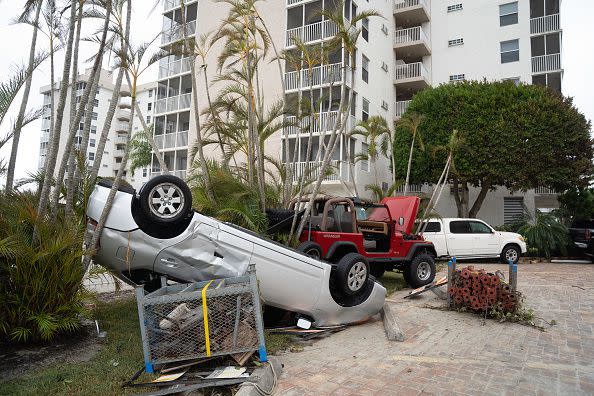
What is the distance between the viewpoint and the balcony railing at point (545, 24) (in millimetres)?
23531

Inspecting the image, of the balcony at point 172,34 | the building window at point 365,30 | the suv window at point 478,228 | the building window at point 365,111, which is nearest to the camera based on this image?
the balcony at point 172,34

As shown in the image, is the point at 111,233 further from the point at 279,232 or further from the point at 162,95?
the point at 162,95

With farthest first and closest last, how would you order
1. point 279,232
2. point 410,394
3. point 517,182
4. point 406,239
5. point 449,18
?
point 449,18 < point 517,182 < point 406,239 < point 279,232 < point 410,394

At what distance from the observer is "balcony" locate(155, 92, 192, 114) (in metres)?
27.0

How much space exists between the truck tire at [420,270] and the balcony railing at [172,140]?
2022cm

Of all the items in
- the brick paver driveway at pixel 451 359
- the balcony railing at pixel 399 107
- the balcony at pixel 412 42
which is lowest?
the brick paver driveway at pixel 451 359

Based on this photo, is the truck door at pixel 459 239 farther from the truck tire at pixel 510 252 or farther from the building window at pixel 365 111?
the building window at pixel 365 111

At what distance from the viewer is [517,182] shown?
18.7 m

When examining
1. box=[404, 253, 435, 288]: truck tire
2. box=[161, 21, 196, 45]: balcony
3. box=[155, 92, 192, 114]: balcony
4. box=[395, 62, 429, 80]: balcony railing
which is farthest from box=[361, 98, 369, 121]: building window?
box=[161, 21, 196, 45]: balcony

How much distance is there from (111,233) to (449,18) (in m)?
27.8

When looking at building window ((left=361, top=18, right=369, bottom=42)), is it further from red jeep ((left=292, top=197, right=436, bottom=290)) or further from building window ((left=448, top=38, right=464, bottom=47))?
red jeep ((left=292, top=197, right=436, bottom=290))

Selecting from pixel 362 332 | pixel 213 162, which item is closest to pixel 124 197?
pixel 362 332

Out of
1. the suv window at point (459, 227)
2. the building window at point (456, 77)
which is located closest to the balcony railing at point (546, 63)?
the building window at point (456, 77)

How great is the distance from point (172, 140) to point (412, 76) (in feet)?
53.2
